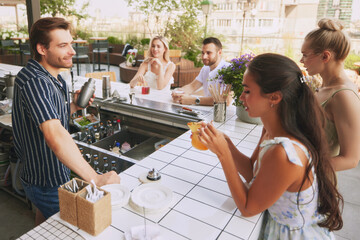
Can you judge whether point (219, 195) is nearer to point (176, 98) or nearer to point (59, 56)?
point (59, 56)

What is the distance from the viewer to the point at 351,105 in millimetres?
1245

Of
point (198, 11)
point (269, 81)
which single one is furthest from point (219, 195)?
point (198, 11)

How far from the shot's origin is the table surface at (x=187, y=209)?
1037 mm

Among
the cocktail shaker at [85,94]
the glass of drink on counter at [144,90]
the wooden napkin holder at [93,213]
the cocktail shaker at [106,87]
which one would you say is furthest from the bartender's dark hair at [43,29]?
the glass of drink on counter at [144,90]

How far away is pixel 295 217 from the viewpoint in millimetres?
1109

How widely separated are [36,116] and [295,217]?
1.27 meters

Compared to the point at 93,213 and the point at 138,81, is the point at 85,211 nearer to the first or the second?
the point at 93,213

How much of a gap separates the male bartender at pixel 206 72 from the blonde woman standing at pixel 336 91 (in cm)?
107

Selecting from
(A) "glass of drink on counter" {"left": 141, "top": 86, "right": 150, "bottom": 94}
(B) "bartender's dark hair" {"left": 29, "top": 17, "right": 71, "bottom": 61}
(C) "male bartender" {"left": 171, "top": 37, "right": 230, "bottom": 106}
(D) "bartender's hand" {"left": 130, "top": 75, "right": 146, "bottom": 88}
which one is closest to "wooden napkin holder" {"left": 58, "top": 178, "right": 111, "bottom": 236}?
(B) "bartender's dark hair" {"left": 29, "top": 17, "right": 71, "bottom": 61}

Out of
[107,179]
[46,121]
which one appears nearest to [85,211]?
[107,179]

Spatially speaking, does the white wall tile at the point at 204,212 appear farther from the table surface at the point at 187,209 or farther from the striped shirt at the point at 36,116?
the striped shirt at the point at 36,116

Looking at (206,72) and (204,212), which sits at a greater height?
(206,72)

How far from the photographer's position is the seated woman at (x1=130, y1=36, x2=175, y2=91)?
3.73 metres

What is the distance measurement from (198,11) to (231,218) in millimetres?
11277
